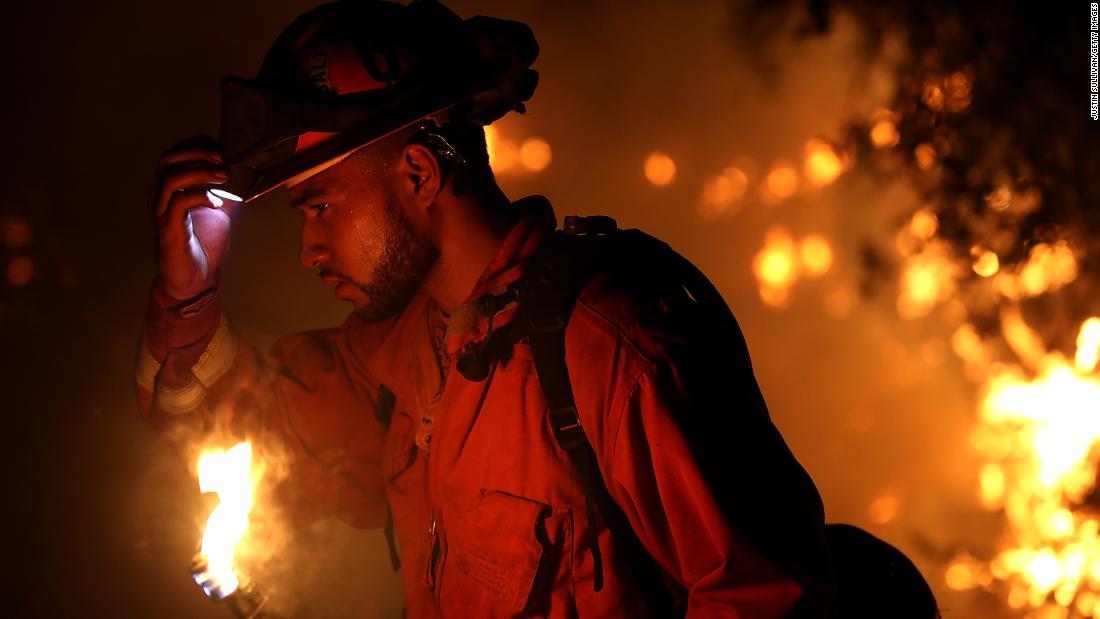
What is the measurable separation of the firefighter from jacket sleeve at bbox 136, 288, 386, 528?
0.01 m

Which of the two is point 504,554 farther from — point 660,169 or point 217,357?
point 660,169

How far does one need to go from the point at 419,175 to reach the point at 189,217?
77 centimetres

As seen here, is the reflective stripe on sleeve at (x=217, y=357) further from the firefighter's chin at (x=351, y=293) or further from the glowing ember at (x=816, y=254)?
the glowing ember at (x=816, y=254)

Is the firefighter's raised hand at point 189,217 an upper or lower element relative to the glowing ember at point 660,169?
lower

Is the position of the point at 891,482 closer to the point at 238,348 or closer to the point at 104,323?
the point at 238,348

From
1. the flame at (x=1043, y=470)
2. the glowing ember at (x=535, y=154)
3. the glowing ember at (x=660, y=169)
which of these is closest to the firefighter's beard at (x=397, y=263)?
the glowing ember at (x=535, y=154)

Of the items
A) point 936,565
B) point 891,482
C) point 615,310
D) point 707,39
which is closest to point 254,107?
point 615,310

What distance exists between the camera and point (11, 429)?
10.7 ft

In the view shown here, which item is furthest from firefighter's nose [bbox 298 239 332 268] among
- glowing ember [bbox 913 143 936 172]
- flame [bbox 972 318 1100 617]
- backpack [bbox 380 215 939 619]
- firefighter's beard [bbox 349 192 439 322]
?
flame [bbox 972 318 1100 617]

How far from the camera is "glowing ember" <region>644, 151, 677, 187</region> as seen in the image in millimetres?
4074

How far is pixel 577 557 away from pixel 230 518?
1213mm

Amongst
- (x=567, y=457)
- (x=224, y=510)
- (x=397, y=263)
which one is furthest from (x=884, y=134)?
(x=224, y=510)

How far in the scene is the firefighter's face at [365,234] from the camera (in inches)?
89.2

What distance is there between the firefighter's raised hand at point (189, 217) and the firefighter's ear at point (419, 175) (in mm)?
537
